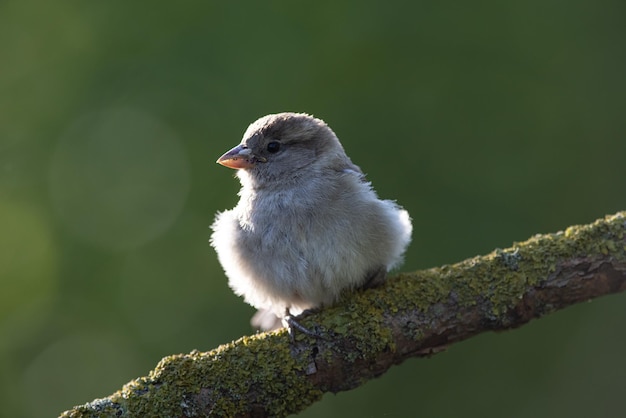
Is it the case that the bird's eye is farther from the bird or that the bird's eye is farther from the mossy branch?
the mossy branch

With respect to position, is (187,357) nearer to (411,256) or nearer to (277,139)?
(277,139)

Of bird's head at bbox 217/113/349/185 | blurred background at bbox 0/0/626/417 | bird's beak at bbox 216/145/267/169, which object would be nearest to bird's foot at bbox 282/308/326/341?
bird's head at bbox 217/113/349/185

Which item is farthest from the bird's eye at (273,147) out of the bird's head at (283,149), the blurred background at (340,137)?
the blurred background at (340,137)

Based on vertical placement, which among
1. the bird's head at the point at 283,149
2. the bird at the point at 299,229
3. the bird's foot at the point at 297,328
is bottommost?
the bird's foot at the point at 297,328

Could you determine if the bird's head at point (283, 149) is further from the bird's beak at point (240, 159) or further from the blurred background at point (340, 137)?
the blurred background at point (340, 137)

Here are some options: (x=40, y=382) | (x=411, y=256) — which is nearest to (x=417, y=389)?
(x=411, y=256)
